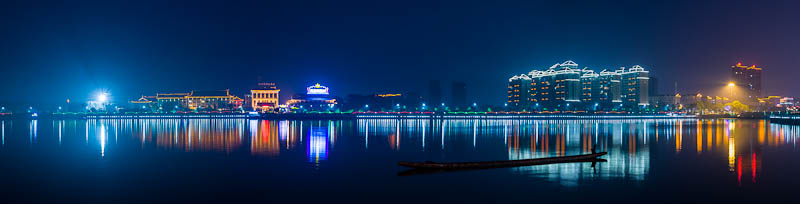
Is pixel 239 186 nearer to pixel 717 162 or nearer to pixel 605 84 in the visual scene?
pixel 717 162

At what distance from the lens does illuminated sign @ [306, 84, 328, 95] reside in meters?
151

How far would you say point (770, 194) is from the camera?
1359 centimetres

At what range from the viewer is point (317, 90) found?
497 ft

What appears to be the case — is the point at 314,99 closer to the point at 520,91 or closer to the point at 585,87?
the point at 520,91

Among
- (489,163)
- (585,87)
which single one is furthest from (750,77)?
(489,163)

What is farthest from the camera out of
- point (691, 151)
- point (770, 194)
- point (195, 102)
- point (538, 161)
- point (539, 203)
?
point (195, 102)

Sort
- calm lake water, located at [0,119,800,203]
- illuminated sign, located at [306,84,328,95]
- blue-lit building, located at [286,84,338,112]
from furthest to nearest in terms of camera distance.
Answer: illuminated sign, located at [306,84,328,95]
blue-lit building, located at [286,84,338,112]
calm lake water, located at [0,119,800,203]

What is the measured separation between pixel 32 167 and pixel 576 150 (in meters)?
20.9

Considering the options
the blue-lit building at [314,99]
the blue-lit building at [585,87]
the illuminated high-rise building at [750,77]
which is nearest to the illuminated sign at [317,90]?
the blue-lit building at [314,99]

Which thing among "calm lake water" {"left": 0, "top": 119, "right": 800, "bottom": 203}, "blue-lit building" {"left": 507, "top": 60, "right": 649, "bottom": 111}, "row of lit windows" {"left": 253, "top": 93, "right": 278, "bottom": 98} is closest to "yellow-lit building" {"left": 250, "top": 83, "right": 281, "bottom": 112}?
"row of lit windows" {"left": 253, "top": 93, "right": 278, "bottom": 98}

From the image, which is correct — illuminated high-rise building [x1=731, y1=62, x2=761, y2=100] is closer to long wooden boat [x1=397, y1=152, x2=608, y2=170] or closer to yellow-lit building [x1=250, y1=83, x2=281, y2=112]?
yellow-lit building [x1=250, y1=83, x2=281, y2=112]

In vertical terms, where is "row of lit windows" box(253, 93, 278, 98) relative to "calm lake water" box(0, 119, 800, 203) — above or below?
above

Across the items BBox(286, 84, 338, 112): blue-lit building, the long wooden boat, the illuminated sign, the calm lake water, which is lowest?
the calm lake water

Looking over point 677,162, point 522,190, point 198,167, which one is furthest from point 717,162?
point 198,167
